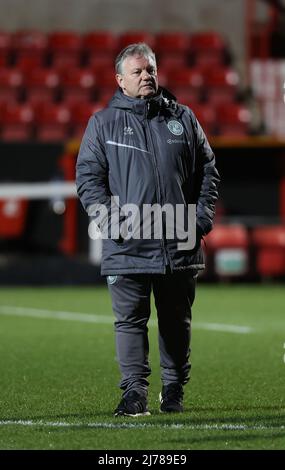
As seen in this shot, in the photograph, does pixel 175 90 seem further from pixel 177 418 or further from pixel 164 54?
pixel 177 418

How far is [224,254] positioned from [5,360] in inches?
406

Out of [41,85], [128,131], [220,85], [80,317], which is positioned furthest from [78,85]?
[128,131]

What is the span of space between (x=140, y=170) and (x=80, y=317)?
24.3 ft

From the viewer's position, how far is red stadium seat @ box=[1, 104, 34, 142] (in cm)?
2175

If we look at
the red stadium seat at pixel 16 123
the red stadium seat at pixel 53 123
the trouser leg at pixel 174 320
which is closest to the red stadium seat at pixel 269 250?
the red stadium seat at pixel 53 123

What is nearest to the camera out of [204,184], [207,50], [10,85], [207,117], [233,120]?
Answer: [204,184]

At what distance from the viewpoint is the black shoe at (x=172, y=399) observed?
677cm

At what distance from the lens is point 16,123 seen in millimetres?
21969

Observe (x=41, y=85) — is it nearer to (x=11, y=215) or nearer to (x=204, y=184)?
(x=11, y=215)

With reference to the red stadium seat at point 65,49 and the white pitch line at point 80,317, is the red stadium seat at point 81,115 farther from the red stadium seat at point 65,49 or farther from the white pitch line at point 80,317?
the white pitch line at point 80,317

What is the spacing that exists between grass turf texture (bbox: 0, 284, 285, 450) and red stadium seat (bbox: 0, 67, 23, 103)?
886 centimetres

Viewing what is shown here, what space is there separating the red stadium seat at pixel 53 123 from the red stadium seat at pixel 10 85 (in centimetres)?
71

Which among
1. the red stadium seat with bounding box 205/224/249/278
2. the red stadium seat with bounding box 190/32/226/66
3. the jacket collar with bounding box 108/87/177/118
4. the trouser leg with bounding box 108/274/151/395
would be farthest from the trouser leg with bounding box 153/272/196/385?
the red stadium seat with bounding box 190/32/226/66
